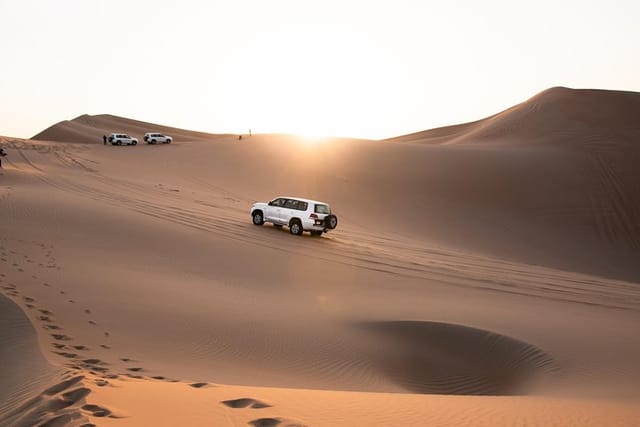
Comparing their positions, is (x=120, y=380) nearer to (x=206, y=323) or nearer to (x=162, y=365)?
(x=162, y=365)

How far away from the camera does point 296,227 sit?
2356 cm

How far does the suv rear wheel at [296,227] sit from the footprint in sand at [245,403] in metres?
17.4

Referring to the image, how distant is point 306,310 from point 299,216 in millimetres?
11366

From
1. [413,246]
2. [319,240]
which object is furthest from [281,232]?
[413,246]

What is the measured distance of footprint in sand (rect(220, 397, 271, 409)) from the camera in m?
5.86

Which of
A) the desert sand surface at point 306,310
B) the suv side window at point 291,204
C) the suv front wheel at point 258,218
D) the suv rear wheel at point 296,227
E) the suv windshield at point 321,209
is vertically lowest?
the desert sand surface at point 306,310

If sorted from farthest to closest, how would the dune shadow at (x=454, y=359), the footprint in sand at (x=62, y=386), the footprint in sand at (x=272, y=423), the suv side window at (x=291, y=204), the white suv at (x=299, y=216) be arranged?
the suv side window at (x=291, y=204)
the white suv at (x=299, y=216)
the dune shadow at (x=454, y=359)
the footprint in sand at (x=62, y=386)
the footprint in sand at (x=272, y=423)

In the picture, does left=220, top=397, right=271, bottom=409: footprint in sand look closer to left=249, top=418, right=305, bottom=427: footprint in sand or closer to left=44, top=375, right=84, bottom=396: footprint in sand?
left=249, top=418, right=305, bottom=427: footprint in sand

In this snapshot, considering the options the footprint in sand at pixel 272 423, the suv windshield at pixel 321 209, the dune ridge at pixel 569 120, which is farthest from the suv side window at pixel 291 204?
the dune ridge at pixel 569 120

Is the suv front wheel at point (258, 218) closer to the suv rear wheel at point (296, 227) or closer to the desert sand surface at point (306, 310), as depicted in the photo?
the desert sand surface at point (306, 310)

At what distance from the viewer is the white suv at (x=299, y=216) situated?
23297mm

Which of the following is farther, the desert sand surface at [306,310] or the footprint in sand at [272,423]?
the desert sand surface at [306,310]

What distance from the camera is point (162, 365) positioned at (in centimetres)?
789

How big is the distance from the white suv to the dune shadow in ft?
38.8
